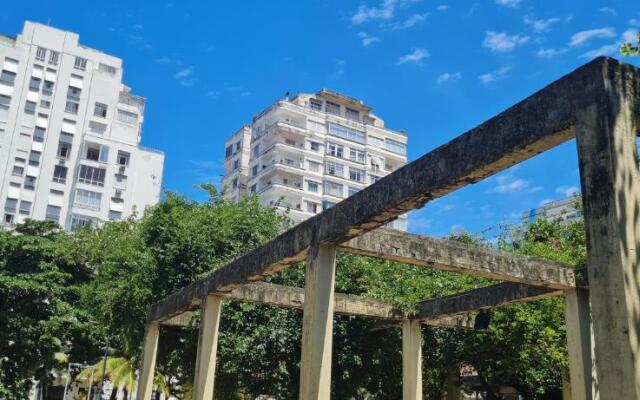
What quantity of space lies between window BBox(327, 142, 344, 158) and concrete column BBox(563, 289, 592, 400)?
49.7 metres

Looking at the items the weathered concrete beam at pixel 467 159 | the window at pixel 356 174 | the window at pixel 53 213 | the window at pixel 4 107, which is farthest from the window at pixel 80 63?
the weathered concrete beam at pixel 467 159

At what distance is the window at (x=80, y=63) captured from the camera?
185 ft

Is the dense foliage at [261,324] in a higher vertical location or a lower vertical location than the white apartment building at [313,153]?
lower

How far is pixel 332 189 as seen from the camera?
59656 millimetres

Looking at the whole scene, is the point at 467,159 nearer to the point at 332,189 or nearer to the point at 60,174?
the point at 60,174

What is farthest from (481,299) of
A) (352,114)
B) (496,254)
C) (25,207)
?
(352,114)

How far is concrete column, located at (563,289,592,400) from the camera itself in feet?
34.4

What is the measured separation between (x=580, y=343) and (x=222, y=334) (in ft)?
28.3

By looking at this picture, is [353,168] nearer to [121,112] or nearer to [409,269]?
[121,112]

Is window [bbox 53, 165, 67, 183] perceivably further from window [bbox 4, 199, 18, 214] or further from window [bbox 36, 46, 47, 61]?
window [bbox 36, 46, 47, 61]

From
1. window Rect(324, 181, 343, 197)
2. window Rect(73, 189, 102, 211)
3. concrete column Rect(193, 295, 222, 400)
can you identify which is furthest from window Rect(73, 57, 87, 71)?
concrete column Rect(193, 295, 222, 400)

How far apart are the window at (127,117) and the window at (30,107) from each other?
7.05 m

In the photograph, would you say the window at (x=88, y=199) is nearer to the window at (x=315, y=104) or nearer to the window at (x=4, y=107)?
the window at (x=4, y=107)

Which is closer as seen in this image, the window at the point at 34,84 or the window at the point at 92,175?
the window at the point at 92,175
